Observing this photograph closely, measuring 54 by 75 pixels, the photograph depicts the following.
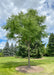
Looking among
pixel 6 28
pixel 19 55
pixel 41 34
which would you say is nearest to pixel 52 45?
pixel 19 55

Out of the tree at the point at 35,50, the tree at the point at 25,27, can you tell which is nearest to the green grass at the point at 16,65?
the tree at the point at 25,27

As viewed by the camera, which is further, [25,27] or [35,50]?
[35,50]

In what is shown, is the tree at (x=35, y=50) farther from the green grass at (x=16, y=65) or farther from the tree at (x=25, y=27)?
the tree at (x=25, y=27)

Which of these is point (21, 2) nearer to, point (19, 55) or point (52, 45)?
point (19, 55)

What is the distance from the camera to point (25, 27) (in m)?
9.64

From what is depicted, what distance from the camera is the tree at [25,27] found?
939 cm

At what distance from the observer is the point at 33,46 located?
25.3 metres

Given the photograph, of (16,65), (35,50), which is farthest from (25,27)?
(35,50)

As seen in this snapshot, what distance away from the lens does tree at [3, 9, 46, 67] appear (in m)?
9.39

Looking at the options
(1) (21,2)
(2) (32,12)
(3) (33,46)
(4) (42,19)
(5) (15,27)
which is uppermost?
(1) (21,2)

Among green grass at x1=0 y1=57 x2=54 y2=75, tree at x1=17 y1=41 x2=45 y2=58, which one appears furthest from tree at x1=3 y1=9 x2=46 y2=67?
tree at x1=17 y1=41 x2=45 y2=58

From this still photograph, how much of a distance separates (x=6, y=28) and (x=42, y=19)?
5.52m

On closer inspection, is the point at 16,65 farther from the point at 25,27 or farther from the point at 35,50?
the point at 35,50

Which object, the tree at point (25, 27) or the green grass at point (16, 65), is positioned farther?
the tree at point (25, 27)
